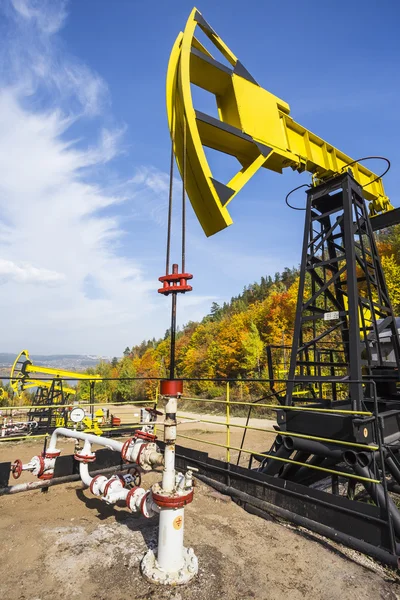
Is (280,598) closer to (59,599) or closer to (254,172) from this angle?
(59,599)

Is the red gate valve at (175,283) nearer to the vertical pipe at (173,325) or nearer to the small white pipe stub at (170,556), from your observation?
the vertical pipe at (173,325)

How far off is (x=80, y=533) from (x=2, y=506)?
1474mm

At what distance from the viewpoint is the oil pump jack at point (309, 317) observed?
11.9 feet

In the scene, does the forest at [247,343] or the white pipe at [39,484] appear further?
the forest at [247,343]

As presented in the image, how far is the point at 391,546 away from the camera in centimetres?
311

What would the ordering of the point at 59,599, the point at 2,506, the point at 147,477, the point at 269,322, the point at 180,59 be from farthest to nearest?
the point at 269,322
the point at 147,477
the point at 2,506
the point at 180,59
the point at 59,599

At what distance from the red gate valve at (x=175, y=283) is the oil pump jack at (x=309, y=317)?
1 centimetres

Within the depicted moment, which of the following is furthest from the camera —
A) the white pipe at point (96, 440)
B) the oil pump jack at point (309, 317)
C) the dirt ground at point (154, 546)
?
the white pipe at point (96, 440)

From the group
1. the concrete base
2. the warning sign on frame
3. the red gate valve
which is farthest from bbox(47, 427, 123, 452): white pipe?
the warning sign on frame

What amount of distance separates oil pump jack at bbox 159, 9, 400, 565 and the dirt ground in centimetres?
32

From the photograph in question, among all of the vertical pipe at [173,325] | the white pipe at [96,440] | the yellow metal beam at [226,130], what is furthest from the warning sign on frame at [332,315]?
the white pipe at [96,440]

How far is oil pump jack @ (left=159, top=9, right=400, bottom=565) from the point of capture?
3617mm

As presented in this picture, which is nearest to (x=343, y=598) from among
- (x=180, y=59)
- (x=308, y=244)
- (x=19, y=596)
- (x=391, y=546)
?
(x=391, y=546)

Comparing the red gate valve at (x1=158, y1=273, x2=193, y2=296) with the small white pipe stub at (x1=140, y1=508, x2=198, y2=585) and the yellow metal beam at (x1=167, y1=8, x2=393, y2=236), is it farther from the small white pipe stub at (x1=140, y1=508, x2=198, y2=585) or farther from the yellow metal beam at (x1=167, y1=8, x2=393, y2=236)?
the small white pipe stub at (x1=140, y1=508, x2=198, y2=585)
